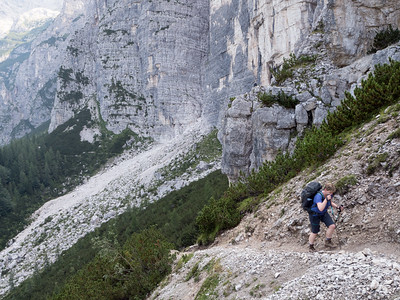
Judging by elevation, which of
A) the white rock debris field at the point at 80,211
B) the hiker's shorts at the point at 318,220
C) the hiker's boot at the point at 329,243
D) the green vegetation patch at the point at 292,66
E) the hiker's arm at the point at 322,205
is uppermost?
the green vegetation patch at the point at 292,66

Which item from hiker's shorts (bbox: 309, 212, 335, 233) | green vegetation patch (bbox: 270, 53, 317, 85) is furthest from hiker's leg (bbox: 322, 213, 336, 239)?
green vegetation patch (bbox: 270, 53, 317, 85)

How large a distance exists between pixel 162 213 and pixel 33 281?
45.0 ft

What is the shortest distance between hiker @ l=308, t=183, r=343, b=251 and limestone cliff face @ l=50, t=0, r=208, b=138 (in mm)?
63208

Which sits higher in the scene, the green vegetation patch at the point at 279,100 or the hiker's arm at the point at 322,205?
the green vegetation patch at the point at 279,100

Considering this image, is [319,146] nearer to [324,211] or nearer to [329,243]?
[324,211]

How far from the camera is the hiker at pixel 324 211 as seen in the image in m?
6.68

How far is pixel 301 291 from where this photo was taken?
18.1 feet

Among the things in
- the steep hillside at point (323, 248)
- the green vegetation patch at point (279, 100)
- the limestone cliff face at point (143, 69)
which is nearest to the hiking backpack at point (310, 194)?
the steep hillside at point (323, 248)

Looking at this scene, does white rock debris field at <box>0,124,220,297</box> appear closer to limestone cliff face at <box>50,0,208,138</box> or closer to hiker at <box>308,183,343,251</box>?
limestone cliff face at <box>50,0,208,138</box>

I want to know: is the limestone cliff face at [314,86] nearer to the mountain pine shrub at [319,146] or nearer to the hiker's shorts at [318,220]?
the mountain pine shrub at [319,146]

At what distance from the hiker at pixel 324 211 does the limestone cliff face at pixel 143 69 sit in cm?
6321

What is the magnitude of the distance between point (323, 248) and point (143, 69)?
76849mm

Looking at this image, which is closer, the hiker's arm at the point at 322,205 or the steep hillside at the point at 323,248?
the steep hillside at the point at 323,248

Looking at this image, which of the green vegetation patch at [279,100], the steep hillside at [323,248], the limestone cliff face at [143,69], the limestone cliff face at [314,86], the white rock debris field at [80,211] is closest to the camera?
the steep hillside at [323,248]
